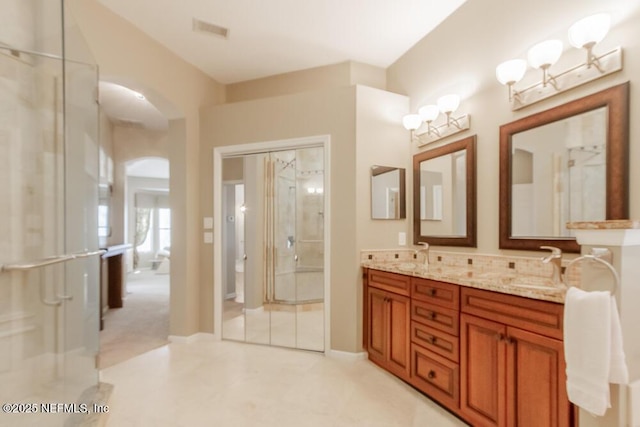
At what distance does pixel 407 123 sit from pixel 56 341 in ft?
10.6

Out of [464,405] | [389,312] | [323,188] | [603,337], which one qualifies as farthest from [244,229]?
[603,337]

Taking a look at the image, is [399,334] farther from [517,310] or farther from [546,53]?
[546,53]

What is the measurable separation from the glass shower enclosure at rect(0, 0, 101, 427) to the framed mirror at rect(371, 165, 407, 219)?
2.43 m

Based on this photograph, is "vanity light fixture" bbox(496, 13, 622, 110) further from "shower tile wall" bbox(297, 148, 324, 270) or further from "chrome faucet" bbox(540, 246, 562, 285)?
"shower tile wall" bbox(297, 148, 324, 270)

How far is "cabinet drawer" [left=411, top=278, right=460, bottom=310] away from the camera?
1.99 m

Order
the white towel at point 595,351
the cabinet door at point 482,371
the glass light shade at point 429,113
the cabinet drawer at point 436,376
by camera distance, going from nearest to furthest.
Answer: the white towel at point 595,351 < the cabinet door at point 482,371 < the cabinet drawer at point 436,376 < the glass light shade at point 429,113

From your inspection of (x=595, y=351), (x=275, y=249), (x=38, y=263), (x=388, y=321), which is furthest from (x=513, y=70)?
(x=38, y=263)

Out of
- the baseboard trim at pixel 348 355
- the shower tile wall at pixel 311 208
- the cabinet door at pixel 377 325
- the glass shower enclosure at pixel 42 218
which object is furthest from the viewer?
the shower tile wall at pixel 311 208

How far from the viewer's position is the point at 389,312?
2.63 metres

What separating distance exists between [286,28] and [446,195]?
218 cm

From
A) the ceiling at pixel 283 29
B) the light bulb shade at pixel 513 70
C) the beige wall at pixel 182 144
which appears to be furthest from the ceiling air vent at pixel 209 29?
the light bulb shade at pixel 513 70

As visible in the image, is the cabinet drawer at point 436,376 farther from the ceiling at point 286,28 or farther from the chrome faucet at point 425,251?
the ceiling at point 286,28

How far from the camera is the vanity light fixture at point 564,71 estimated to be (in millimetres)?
1629

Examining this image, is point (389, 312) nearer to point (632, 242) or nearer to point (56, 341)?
point (632, 242)
